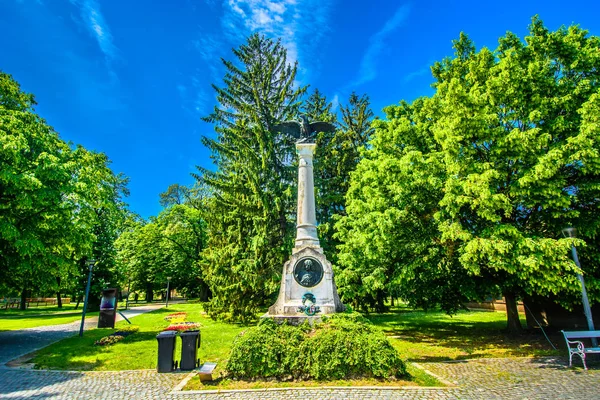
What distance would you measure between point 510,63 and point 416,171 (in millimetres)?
4501

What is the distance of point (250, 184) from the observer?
64.7 feet

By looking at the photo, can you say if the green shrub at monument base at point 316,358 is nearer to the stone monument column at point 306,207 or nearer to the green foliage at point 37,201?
the stone monument column at point 306,207

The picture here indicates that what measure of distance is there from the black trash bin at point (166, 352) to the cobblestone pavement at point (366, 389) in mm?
291

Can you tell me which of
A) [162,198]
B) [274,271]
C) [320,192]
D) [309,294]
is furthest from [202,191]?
[309,294]

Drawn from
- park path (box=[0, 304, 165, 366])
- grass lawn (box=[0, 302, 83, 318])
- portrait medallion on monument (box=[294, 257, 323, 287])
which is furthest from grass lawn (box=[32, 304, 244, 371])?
grass lawn (box=[0, 302, 83, 318])

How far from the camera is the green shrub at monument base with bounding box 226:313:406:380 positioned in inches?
292

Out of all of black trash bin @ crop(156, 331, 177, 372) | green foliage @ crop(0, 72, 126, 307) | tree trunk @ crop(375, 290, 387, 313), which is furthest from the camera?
tree trunk @ crop(375, 290, 387, 313)

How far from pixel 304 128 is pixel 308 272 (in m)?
6.12

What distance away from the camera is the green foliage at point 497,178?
9523mm

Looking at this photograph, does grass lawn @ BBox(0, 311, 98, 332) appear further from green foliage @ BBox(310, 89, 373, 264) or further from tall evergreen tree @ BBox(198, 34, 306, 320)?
green foliage @ BBox(310, 89, 373, 264)

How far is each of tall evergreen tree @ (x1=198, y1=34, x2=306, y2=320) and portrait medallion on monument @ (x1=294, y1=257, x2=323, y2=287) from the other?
6.12 meters

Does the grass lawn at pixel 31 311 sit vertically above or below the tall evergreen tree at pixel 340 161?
below

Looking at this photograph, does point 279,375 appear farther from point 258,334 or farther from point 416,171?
point 416,171

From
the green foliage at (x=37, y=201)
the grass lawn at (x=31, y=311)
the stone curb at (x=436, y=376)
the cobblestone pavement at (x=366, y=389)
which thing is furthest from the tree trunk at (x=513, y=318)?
the grass lawn at (x=31, y=311)
